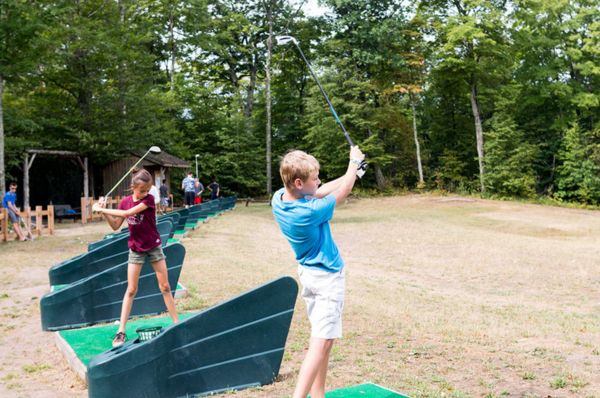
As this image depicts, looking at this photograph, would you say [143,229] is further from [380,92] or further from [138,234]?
[380,92]

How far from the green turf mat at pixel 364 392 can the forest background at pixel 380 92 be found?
2205cm

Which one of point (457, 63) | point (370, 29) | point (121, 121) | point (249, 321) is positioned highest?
point (370, 29)

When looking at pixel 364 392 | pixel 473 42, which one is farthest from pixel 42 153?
pixel 473 42

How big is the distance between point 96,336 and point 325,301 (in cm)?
307

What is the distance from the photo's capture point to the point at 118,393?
3207mm

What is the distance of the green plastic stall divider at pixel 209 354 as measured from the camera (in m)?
3.24

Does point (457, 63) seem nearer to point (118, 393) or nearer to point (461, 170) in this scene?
point (461, 170)

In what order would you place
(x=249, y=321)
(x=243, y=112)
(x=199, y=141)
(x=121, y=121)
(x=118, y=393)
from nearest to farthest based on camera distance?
(x=118, y=393) → (x=249, y=321) → (x=121, y=121) → (x=199, y=141) → (x=243, y=112)

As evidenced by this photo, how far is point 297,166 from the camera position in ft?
9.58

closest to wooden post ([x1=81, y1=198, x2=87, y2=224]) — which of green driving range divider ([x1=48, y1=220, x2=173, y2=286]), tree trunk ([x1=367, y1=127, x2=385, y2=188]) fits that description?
green driving range divider ([x1=48, y1=220, x2=173, y2=286])

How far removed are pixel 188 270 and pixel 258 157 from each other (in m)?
28.8

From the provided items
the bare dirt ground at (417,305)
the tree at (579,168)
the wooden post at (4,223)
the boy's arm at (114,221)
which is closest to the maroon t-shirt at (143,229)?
the boy's arm at (114,221)

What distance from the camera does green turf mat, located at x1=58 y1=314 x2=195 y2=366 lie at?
4.46m

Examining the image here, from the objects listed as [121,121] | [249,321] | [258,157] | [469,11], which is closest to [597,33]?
[469,11]
